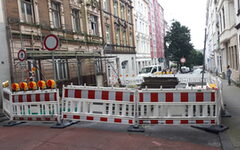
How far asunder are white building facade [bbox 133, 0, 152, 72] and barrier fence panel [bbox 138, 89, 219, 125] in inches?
1182

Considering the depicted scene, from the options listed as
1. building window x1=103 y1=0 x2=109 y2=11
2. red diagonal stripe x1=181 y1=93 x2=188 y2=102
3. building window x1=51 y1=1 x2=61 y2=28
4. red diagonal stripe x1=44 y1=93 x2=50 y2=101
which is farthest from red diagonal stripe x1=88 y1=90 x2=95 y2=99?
building window x1=103 y1=0 x2=109 y2=11

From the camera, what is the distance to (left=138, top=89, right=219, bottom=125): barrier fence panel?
219 inches

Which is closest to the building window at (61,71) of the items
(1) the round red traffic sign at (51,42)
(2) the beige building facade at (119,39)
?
(2) the beige building facade at (119,39)

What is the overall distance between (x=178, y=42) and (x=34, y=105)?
54.0 meters

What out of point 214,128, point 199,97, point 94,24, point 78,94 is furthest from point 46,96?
point 94,24

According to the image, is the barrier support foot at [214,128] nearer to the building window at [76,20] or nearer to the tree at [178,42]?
the building window at [76,20]

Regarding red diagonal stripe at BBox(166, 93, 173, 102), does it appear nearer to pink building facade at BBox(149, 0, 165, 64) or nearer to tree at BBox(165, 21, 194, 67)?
pink building facade at BBox(149, 0, 165, 64)

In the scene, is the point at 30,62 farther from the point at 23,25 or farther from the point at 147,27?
the point at 147,27

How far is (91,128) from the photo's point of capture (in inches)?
249

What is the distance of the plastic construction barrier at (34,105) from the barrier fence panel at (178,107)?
247cm

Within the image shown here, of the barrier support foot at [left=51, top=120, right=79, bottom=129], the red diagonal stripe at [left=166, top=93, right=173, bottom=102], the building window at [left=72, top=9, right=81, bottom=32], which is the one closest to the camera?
the red diagonal stripe at [left=166, top=93, right=173, bottom=102]

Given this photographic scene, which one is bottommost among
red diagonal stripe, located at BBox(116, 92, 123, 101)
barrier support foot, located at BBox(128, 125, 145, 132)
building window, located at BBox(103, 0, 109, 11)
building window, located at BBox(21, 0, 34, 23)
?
barrier support foot, located at BBox(128, 125, 145, 132)

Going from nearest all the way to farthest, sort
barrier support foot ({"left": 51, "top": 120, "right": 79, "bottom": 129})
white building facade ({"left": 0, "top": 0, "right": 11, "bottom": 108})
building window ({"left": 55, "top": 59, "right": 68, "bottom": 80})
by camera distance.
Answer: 1. barrier support foot ({"left": 51, "top": 120, "right": 79, "bottom": 129})
2. white building facade ({"left": 0, "top": 0, "right": 11, "bottom": 108})
3. building window ({"left": 55, "top": 59, "right": 68, "bottom": 80})

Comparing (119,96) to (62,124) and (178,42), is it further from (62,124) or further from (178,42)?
(178,42)
